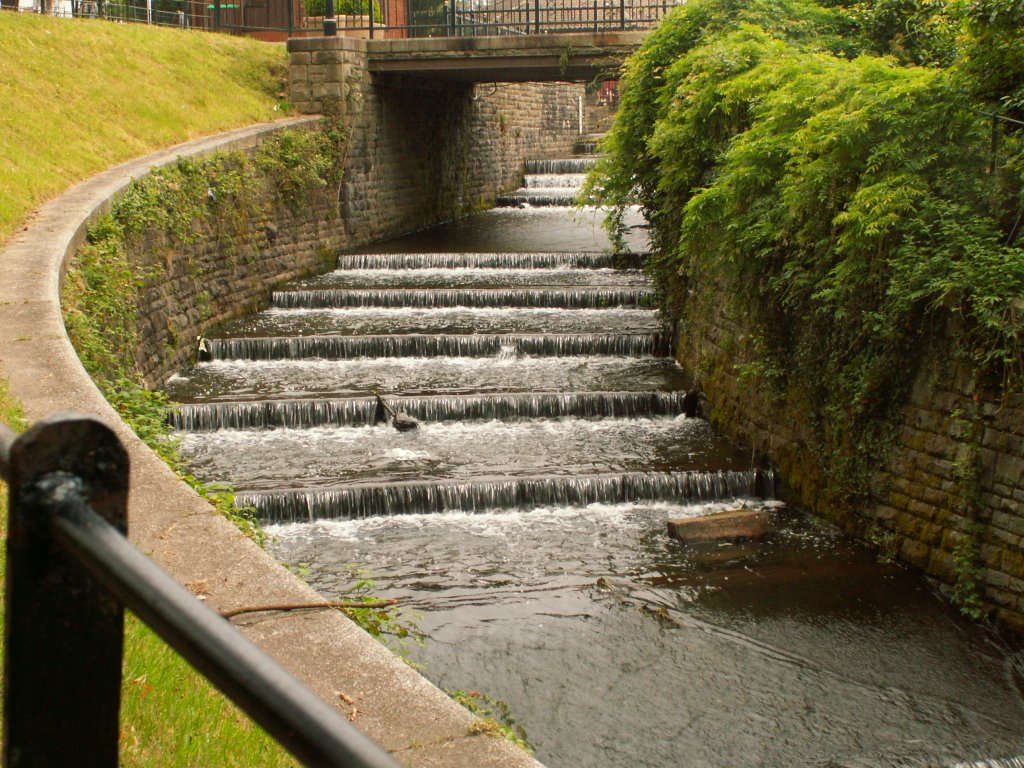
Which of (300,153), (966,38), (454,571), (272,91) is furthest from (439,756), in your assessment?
(272,91)

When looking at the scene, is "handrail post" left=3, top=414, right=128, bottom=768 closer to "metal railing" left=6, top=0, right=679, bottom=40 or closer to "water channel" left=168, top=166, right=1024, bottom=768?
"water channel" left=168, top=166, right=1024, bottom=768

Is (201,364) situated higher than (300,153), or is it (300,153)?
→ (300,153)

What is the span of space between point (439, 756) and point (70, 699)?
2.13 m

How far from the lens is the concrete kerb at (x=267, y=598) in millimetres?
3301

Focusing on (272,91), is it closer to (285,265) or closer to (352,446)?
(285,265)

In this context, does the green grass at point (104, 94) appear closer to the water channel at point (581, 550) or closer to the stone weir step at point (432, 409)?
the stone weir step at point (432, 409)

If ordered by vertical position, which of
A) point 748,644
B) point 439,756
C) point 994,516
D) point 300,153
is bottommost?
point 748,644

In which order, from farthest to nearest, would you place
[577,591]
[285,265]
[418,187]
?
[418,187]
[285,265]
[577,591]

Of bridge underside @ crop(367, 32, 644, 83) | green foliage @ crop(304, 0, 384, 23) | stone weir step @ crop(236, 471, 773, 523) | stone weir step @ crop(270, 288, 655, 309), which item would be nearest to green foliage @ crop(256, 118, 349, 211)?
bridge underside @ crop(367, 32, 644, 83)

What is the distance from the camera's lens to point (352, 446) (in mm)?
11477

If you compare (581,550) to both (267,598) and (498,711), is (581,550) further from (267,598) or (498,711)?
(267,598)

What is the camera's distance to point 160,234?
1435 centimetres

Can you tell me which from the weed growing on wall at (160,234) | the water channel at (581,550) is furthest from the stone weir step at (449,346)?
the weed growing on wall at (160,234)

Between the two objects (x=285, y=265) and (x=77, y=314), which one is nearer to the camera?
(x=77, y=314)
